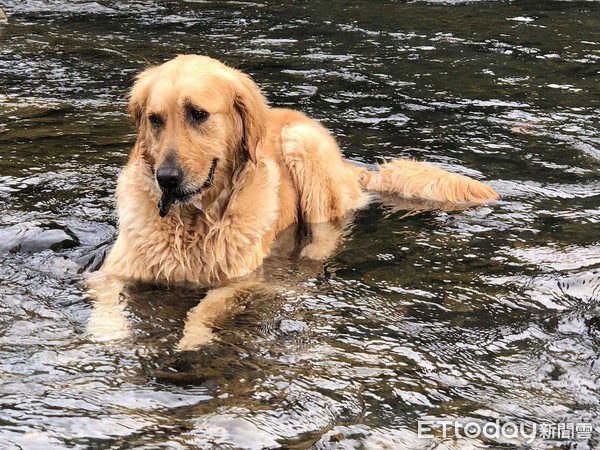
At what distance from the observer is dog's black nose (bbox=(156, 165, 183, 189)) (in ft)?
15.7

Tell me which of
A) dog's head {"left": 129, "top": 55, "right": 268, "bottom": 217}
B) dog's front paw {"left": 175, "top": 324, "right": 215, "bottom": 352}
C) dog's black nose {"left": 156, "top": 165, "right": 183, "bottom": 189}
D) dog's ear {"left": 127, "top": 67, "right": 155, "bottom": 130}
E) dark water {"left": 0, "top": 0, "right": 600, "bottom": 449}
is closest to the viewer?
dark water {"left": 0, "top": 0, "right": 600, "bottom": 449}

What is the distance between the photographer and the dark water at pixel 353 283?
359 centimetres

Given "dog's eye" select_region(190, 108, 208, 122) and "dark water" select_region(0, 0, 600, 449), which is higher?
"dog's eye" select_region(190, 108, 208, 122)

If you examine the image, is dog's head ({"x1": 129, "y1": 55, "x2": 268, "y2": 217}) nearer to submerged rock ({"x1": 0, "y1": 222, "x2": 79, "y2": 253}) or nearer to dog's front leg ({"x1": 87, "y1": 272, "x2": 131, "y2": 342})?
→ dog's front leg ({"x1": 87, "y1": 272, "x2": 131, "y2": 342})

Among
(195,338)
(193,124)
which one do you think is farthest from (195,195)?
(195,338)

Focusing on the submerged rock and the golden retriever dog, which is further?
the submerged rock

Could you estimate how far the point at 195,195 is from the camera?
199 inches

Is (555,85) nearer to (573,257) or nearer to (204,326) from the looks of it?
(573,257)

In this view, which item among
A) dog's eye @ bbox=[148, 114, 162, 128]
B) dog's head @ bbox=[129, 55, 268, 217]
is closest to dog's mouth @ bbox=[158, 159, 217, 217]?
dog's head @ bbox=[129, 55, 268, 217]

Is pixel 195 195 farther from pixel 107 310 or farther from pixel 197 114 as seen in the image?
pixel 107 310

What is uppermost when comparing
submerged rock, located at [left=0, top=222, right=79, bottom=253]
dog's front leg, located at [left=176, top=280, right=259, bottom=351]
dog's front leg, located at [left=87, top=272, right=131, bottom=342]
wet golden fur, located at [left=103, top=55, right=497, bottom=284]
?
wet golden fur, located at [left=103, top=55, right=497, bottom=284]

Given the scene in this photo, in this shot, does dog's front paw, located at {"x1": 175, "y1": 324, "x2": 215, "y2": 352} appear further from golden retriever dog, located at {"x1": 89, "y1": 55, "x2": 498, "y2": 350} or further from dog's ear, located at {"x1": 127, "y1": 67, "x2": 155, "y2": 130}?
dog's ear, located at {"x1": 127, "y1": 67, "x2": 155, "y2": 130}

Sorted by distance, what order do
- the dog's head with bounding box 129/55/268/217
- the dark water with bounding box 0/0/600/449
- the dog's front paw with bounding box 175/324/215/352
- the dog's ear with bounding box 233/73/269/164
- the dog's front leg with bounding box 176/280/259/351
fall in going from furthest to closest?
the dog's ear with bounding box 233/73/269/164
the dog's head with bounding box 129/55/268/217
the dog's front leg with bounding box 176/280/259/351
the dog's front paw with bounding box 175/324/215/352
the dark water with bounding box 0/0/600/449

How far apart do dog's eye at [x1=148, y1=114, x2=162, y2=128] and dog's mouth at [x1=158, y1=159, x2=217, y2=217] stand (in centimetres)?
43
